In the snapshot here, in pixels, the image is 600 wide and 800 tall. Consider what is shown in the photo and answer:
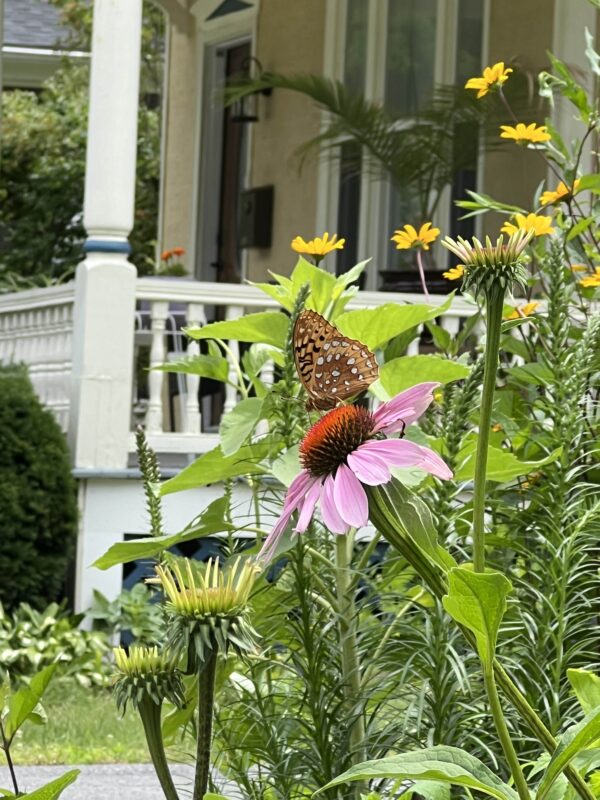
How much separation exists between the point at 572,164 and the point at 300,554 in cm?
159

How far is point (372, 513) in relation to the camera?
122 cm

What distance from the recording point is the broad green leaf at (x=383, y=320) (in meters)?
1.91

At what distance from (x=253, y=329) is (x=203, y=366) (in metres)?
0.21

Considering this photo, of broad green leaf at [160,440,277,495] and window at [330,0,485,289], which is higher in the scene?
window at [330,0,485,289]

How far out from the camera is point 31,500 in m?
6.57

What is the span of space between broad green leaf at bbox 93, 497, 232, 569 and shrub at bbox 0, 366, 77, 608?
4.71m

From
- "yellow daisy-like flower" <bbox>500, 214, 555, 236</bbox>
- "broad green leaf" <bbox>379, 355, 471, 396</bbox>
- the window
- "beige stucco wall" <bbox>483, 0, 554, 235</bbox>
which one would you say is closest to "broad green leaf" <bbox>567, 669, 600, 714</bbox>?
"broad green leaf" <bbox>379, 355, 471, 396</bbox>

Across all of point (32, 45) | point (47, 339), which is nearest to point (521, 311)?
point (47, 339)

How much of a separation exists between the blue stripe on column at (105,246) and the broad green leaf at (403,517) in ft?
19.5

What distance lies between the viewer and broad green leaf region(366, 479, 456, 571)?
1.21 metres

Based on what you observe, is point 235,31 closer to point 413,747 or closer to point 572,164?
point 572,164

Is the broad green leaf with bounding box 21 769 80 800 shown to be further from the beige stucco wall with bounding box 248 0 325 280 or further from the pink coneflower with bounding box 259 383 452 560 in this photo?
the beige stucco wall with bounding box 248 0 325 280

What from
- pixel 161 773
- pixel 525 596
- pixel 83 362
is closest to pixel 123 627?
pixel 83 362

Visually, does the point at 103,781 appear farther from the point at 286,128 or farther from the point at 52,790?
the point at 286,128
